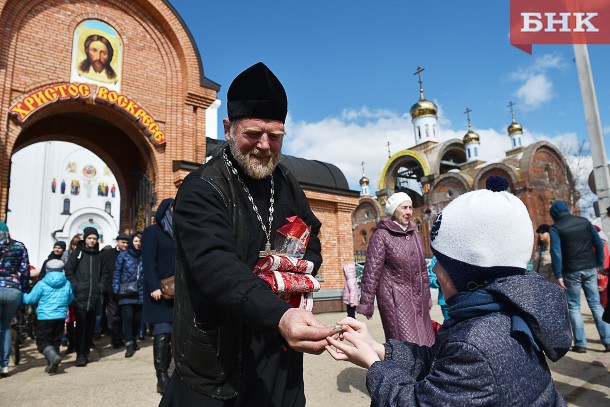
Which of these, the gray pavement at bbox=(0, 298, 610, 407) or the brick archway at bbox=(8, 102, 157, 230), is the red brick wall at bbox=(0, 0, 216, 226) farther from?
the gray pavement at bbox=(0, 298, 610, 407)

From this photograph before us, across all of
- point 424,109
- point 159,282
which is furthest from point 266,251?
point 424,109

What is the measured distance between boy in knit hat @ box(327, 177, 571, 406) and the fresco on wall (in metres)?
10.6

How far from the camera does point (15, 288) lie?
5637mm

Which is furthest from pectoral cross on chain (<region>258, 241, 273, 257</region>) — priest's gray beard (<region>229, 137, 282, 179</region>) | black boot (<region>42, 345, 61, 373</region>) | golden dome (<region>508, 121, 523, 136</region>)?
golden dome (<region>508, 121, 523, 136</region>)

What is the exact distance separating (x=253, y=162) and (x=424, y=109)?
56.4m

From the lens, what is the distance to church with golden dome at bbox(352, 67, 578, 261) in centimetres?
3409

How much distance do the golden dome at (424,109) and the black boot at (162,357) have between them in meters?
54.5

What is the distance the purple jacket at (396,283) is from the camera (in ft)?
12.5

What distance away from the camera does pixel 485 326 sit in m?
1.41

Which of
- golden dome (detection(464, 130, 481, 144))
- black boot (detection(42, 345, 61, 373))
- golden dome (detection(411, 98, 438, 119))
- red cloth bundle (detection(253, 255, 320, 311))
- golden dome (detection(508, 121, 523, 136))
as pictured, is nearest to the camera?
red cloth bundle (detection(253, 255, 320, 311))

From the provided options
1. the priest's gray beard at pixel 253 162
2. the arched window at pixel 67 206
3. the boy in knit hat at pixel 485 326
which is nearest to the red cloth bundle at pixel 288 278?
the boy in knit hat at pixel 485 326

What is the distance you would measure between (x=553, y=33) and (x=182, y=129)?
8555 millimetres

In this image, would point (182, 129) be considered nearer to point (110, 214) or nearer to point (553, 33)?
point (553, 33)

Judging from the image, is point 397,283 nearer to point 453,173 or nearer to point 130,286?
point 130,286
